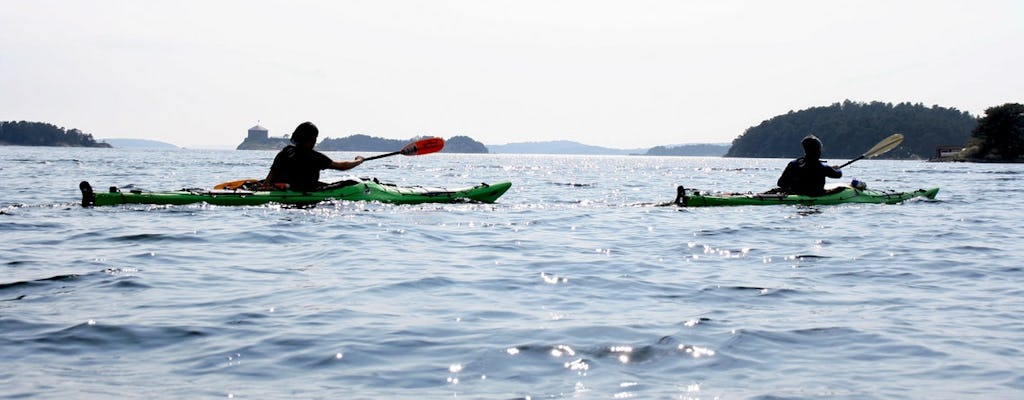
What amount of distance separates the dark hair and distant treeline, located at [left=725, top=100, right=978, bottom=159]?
152401 millimetres

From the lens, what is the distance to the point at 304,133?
14812 millimetres

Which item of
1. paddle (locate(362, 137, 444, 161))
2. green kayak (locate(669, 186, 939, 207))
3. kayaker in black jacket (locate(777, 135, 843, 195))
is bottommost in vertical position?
green kayak (locate(669, 186, 939, 207))

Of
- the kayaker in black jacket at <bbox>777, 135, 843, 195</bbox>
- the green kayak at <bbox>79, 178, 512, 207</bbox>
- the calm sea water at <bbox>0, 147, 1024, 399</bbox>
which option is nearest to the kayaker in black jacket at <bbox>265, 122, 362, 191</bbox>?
the green kayak at <bbox>79, 178, 512, 207</bbox>

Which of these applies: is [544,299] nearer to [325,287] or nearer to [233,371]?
[325,287]

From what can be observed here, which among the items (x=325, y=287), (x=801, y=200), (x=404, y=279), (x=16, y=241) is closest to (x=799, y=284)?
(x=404, y=279)

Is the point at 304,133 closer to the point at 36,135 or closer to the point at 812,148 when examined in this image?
the point at 812,148

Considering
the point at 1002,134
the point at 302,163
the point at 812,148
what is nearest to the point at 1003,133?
the point at 1002,134

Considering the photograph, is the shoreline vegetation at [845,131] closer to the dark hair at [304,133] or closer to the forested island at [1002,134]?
the forested island at [1002,134]

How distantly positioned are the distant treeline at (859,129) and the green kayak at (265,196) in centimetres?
15079

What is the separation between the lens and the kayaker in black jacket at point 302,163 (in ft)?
49.0

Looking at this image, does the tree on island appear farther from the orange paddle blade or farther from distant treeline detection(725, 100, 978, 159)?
the orange paddle blade

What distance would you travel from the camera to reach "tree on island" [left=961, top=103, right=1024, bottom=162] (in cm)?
9150

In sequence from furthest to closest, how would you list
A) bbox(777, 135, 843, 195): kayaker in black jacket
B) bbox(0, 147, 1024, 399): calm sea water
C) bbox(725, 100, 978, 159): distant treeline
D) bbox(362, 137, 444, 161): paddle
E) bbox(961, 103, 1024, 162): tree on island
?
bbox(725, 100, 978, 159): distant treeline, bbox(961, 103, 1024, 162): tree on island, bbox(362, 137, 444, 161): paddle, bbox(777, 135, 843, 195): kayaker in black jacket, bbox(0, 147, 1024, 399): calm sea water

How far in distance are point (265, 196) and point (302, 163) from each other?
0.79m
